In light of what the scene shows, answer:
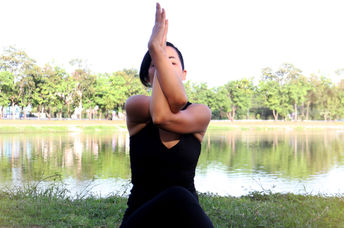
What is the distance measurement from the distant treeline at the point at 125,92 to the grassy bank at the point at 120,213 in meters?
42.2

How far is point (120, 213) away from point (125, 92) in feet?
157

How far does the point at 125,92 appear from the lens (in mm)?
51875

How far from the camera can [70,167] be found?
13.9 metres

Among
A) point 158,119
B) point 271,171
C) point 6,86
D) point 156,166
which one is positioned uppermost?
point 6,86

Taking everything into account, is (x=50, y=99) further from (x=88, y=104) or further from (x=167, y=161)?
(x=167, y=161)

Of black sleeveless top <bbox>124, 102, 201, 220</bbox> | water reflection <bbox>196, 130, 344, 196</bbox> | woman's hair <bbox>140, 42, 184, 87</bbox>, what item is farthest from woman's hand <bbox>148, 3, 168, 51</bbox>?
water reflection <bbox>196, 130, 344, 196</bbox>

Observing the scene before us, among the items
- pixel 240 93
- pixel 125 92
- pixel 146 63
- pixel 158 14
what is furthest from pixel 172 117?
pixel 240 93

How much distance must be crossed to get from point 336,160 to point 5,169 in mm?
Result: 14327

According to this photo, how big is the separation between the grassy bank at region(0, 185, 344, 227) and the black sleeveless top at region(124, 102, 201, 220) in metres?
2.61

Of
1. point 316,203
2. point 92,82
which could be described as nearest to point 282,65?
point 92,82

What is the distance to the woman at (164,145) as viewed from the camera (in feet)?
5.09

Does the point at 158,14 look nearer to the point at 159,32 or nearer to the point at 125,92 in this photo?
the point at 159,32

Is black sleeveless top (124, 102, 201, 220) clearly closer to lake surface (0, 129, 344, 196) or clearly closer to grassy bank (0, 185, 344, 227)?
grassy bank (0, 185, 344, 227)

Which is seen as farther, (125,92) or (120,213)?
(125,92)
